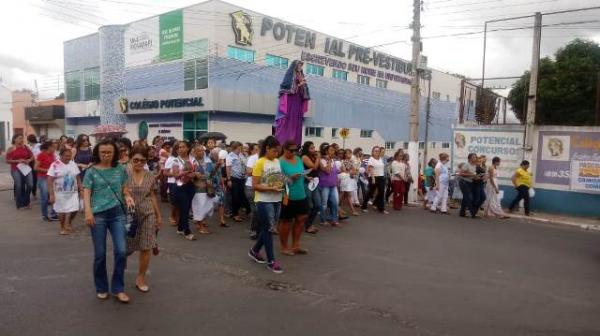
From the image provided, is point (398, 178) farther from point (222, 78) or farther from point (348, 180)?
point (222, 78)

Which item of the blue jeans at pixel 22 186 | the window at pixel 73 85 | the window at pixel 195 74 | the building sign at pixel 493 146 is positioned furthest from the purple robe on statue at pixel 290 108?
the window at pixel 73 85

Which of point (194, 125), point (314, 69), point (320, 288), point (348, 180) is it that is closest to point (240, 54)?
point (194, 125)

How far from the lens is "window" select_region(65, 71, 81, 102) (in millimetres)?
34881

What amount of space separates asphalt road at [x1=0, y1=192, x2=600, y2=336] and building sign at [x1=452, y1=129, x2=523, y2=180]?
15.8 feet

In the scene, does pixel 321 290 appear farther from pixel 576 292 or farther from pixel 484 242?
pixel 484 242

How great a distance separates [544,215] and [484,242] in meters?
4.81

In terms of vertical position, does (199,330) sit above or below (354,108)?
below

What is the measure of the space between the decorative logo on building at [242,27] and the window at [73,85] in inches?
622

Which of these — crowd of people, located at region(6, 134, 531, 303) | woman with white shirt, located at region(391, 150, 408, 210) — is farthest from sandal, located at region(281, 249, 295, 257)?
woman with white shirt, located at region(391, 150, 408, 210)

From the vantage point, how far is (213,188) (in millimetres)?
8086

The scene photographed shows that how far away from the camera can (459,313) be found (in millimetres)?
4699

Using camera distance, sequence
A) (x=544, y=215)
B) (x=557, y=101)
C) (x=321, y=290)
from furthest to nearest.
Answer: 1. (x=557, y=101)
2. (x=544, y=215)
3. (x=321, y=290)

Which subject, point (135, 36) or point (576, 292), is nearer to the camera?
point (576, 292)

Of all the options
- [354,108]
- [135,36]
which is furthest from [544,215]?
[135,36]
